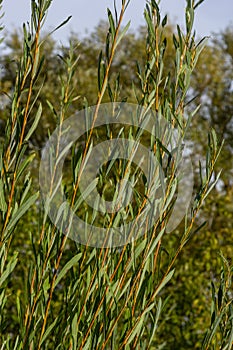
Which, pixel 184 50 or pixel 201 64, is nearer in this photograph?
pixel 184 50

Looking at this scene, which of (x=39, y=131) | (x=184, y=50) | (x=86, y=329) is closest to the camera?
(x=86, y=329)

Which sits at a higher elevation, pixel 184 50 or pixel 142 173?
pixel 184 50

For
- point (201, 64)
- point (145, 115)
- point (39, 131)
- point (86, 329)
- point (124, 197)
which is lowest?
point (86, 329)

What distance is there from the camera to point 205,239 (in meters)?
7.05

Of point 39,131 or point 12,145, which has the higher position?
point 39,131

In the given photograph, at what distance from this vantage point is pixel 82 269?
149 cm

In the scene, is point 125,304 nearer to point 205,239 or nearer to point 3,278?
point 3,278

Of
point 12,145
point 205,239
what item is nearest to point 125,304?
A: point 12,145

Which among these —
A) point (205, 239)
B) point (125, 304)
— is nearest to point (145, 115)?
point (125, 304)

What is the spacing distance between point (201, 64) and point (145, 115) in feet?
36.5

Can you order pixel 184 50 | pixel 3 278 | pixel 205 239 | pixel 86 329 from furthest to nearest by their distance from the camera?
pixel 205 239
pixel 184 50
pixel 86 329
pixel 3 278

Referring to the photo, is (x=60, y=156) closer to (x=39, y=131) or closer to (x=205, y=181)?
(x=205, y=181)

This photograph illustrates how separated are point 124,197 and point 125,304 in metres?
0.24

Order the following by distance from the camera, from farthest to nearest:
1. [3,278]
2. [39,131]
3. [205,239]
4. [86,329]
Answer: [39,131] < [205,239] < [86,329] < [3,278]
